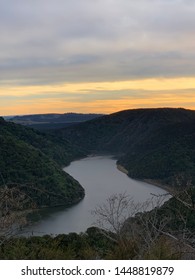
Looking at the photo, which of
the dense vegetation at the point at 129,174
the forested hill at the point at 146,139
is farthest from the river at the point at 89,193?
the forested hill at the point at 146,139

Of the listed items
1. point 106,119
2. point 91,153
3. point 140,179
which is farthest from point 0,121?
point 106,119

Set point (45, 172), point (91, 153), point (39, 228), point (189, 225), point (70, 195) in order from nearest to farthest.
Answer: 1. point (189, 225)
2. point (39, 228)
3. point (70, 195)
4. point (45, 172)
5. point (91, 153)

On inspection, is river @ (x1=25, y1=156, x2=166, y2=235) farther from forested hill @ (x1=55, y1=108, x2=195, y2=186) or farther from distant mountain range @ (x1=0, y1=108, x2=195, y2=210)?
forested hill @ (x1=55, y1=108, x2=195, y2=186)

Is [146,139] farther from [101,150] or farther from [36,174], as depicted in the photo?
[36,174]

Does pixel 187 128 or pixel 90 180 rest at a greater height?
pixel 187 128

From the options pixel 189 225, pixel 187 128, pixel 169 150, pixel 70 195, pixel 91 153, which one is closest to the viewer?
pixel 189 225
